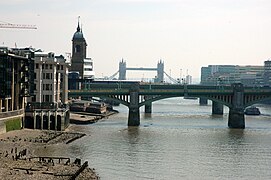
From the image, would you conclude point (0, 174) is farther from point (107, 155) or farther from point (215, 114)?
point (215, 114)

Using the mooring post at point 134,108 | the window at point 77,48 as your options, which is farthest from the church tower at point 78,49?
the mooring post at point 134,108

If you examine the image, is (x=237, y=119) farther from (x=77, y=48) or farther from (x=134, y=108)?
(x=77, y=48)

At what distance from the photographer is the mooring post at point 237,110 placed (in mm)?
108375

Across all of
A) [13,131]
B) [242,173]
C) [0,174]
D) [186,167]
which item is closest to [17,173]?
[0,174]

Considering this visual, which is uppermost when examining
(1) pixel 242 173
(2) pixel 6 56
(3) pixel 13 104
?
(2) pixel 6 56

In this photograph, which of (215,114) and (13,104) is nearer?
(13,104)

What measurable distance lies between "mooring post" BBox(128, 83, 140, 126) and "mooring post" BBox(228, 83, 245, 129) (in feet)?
59.2

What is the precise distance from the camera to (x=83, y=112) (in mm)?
131000

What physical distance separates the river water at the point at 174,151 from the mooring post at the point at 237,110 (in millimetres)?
3123

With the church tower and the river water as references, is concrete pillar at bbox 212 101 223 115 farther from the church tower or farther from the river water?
the river water

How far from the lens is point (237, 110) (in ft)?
367

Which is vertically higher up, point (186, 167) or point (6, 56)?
point (6, 56)

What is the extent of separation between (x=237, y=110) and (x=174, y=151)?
4272cm

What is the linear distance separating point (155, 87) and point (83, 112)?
682 inches
